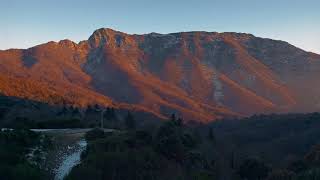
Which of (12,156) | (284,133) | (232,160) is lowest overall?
(284,133)

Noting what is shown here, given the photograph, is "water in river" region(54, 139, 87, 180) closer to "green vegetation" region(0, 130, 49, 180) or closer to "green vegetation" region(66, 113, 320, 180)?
"green vegetation" region(66, 113, 320, 180)

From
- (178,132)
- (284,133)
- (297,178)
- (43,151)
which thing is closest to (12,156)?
(43,151)

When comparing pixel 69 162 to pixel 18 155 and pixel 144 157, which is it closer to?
pixel 18 155

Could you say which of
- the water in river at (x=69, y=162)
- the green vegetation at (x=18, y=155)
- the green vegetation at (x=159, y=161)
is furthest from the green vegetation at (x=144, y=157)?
the green vegetation at (x=18, y=155)

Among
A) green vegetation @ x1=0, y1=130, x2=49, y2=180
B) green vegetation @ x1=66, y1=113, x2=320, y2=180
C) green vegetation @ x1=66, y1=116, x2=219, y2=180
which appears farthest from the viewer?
green vegetation @ x1=66, y1=113, x2=320, y2=180

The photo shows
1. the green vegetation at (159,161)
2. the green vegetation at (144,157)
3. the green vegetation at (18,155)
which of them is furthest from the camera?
the green vegetation at (159,161)

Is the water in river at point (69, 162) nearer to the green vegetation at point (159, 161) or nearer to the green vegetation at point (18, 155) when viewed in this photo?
the green vegetation at point (159, 161)

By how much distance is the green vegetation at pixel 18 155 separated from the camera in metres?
24.6

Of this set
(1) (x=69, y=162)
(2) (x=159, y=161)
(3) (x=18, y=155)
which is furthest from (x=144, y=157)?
(3) (x=18, y=155)

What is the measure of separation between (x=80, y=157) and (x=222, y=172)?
731cm

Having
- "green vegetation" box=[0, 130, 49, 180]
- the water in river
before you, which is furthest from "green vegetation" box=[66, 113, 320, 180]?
"green vegetation" box=[0, 130, 49, 180]

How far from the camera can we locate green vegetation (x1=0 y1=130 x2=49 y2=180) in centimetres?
2461

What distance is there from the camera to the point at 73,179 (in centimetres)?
2508

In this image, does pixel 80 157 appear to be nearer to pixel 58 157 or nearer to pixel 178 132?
pixel 58 157
